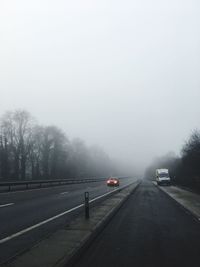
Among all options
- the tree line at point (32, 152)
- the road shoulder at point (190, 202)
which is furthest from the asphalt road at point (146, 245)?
the tree line at point (32, 152)

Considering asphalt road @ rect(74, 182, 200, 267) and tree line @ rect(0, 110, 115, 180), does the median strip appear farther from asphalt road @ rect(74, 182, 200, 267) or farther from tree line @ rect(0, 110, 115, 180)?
tree line @ rect(0, 110, 115, 180)

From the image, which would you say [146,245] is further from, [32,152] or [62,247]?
[32,152]

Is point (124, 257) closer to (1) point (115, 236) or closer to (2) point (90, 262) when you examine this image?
(2) point (90, 262)

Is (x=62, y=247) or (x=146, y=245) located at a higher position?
(x=62, y=247)

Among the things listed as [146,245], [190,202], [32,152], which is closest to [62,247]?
[146,245]

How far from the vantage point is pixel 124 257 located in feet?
34.1

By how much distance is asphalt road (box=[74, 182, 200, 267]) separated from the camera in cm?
988

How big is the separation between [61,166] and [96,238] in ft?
333

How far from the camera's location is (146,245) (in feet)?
39.8

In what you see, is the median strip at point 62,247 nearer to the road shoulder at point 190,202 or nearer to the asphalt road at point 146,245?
the asphalt road at point 146,245

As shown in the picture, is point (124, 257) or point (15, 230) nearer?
point (124, 257)

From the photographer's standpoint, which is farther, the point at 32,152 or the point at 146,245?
the point at 32,152

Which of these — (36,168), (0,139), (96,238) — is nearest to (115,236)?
(96,238)

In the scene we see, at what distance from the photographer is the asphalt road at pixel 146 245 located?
9.88m
